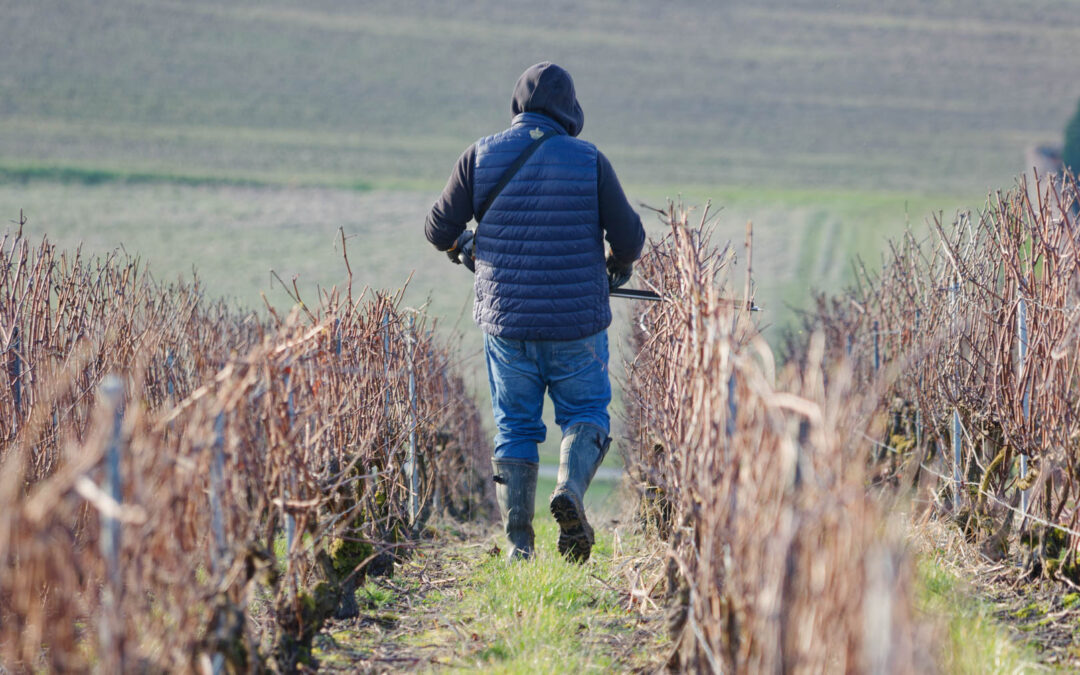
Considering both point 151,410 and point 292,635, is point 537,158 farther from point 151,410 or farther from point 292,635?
point 151,410

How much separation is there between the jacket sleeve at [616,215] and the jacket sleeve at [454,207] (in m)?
0.49

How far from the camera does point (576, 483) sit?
422cm

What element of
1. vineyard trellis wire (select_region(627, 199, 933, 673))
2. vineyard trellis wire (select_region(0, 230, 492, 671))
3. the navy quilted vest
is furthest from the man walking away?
vineyard trellis wire (select_region(627, 199, 933, 673))

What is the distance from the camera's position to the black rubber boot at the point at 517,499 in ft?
14.5

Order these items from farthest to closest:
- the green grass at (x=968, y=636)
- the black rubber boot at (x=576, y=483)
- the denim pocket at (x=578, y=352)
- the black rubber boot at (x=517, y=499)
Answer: the black rubber boot at (x=517, y=499) → the denim pocket at (x=578, y=352) → the black rubber boot at (x=576, y=483) → the green grass at (x=968, y=636)

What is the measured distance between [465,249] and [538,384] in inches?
23.9

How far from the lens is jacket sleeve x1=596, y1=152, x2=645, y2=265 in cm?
428

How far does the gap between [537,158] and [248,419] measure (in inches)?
67.2

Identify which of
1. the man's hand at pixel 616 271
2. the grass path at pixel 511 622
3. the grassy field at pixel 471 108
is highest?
the grassy field at pixel 471 108

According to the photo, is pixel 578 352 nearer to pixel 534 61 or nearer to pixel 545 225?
pixel 545 225

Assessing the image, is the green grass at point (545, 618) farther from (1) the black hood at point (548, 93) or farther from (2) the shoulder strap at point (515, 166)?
(1) the black hood at point (548, 93)

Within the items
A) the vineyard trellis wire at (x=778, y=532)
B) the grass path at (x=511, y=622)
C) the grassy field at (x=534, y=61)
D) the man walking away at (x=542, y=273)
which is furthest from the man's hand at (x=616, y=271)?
the grassy field at (x=534, y=61)

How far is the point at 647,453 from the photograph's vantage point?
5684 mm

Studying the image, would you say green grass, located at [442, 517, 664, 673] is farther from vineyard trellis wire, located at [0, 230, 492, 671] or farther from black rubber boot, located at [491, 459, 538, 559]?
vineyard trellis wire, located at [0, 230, 492, 671]
